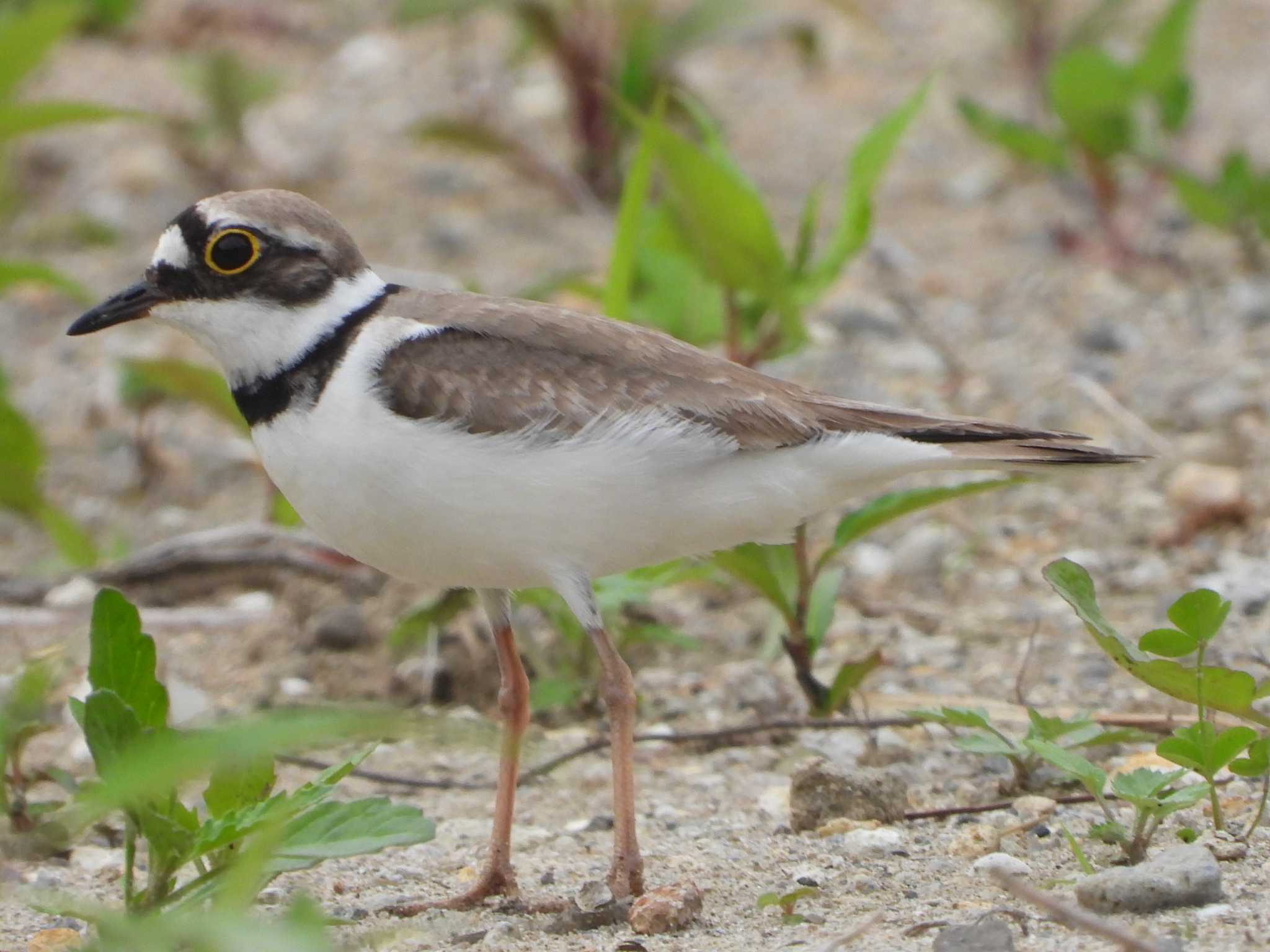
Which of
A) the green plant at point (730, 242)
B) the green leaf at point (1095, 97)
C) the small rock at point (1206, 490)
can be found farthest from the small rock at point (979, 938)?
the green leaf at point (1095, 97)

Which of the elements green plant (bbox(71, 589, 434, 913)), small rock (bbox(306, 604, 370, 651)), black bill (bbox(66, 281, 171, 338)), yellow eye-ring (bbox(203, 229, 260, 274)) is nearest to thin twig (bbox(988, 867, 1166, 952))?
green plant (bbox(71, 589, 434, 913))

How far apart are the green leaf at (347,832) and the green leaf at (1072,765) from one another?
1.06 m

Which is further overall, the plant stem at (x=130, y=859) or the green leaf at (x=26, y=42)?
the green leaf at (x=26, y=42)

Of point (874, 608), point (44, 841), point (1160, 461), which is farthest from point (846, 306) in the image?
point (44, 841)

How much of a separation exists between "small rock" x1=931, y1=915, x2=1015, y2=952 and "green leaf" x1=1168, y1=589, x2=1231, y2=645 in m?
0.67

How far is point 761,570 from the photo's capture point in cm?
416

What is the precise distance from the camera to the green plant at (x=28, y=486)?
18.1 feet

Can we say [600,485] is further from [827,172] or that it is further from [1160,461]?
[827,172]

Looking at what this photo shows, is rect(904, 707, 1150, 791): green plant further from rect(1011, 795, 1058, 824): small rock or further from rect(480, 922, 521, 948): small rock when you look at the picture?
rect(480, 922, 521, 948): small rock

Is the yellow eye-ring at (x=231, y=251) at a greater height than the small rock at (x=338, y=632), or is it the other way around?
the yellow eye-ring at (x=231, y=251)

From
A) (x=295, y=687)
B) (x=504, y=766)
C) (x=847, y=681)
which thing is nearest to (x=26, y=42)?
(x=295, y=687)

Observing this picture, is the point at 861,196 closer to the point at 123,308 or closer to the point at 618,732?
the point at 618,732

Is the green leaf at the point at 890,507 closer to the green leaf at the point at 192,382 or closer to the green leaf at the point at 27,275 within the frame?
the green leaf at the point at 192,382

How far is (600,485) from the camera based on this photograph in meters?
3.37
